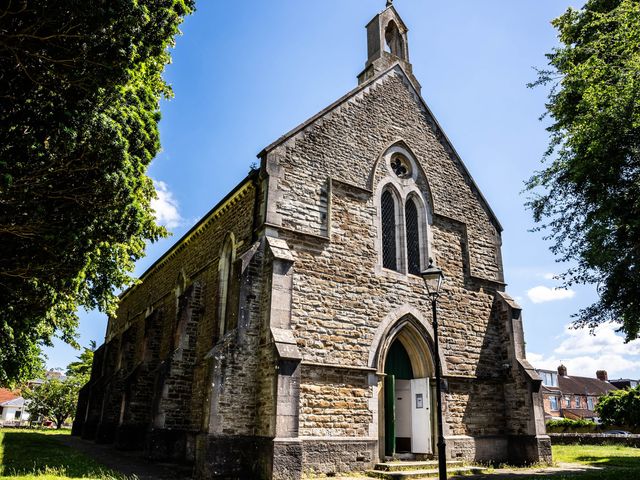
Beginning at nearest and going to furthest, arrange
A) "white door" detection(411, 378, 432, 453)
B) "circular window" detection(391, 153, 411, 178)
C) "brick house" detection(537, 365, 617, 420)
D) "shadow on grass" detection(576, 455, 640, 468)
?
"white door" detection(411, 378, 432, 453) → "shadow on grass" detection(576, 455, 640, 468) → "circular window" detection(391, 153, 411, 178) → "brick house" detection(537, 365, 617, 420)

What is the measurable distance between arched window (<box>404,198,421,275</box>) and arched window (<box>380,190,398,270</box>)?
2.06 feet

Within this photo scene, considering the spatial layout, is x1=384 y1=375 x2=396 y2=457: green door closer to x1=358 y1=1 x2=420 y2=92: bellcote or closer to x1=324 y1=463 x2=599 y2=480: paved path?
x1=324 y1=463 x2=599 y2=480: paved path

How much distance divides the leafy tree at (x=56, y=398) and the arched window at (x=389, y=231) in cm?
4467

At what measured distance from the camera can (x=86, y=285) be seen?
12.2 m

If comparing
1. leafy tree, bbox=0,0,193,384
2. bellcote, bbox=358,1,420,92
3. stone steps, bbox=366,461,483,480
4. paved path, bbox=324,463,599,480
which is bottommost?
paved path, bbox=324,463,599,480

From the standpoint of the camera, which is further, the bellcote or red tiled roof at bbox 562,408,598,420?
red tiled roof at bbox 562,408,598,420

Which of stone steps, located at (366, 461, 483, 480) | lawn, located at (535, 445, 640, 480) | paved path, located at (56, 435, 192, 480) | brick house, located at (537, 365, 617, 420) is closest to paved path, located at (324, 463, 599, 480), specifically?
stone steps, located at (366, 461, 483, 480)

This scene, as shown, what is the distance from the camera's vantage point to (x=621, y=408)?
3709 cm

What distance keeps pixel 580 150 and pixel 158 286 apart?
63.6 ft

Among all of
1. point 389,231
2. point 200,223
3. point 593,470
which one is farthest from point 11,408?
point 593,470

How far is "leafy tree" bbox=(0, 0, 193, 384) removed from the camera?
7.52 m

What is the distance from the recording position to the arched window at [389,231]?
16172 millimetres

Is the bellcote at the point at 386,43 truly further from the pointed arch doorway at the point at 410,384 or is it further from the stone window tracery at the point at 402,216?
the pointed arch doorway at the point at 410,384

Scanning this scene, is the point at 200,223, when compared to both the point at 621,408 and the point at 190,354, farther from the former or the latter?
the point at 621,408
